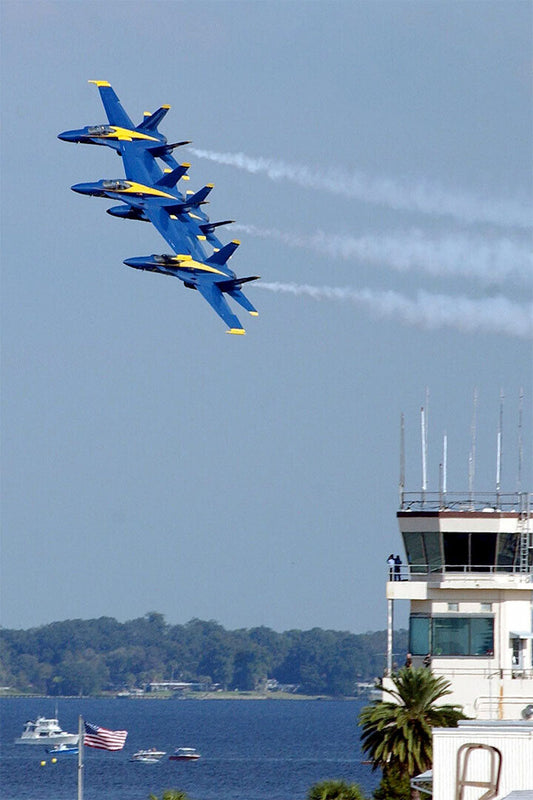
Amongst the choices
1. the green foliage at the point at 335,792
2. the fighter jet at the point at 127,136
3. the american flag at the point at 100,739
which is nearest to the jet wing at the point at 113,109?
the fighter jet at the point at 127,136

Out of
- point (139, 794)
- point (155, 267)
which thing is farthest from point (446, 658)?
point (139, 794)

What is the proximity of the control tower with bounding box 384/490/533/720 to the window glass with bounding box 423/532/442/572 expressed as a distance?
0.04 m

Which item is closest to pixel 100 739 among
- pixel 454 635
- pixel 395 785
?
pixel 454 635

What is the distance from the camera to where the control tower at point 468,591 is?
219 feet

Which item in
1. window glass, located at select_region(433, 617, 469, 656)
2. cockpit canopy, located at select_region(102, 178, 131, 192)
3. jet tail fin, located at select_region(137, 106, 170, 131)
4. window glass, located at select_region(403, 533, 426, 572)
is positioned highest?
jet tail fin, located at select_region(137, 106, 170, 131)

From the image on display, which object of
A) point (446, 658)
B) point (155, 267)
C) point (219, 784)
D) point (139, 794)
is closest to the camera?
point (446, 658)

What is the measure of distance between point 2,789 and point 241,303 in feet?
270

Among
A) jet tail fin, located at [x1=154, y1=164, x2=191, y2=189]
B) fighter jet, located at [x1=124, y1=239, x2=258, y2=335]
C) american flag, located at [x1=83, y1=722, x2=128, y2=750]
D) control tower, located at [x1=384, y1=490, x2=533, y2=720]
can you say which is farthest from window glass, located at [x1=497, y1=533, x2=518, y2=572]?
jet tail fin, located at [x1=154, y1=164, x2=191, y2=189]

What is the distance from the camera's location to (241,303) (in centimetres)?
10475

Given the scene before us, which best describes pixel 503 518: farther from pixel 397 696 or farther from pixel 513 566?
pixel 397 696

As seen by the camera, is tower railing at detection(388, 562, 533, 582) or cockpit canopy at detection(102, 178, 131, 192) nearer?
tower railing at detection(388, 562, 533, 582)

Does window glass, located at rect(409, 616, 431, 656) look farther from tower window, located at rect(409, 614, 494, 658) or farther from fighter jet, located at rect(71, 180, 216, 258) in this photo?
fighter jet, located at rect(71, 180, 216, 258)

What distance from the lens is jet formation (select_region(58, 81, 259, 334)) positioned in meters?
100

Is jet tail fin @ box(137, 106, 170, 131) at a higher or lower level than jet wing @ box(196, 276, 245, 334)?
higher
